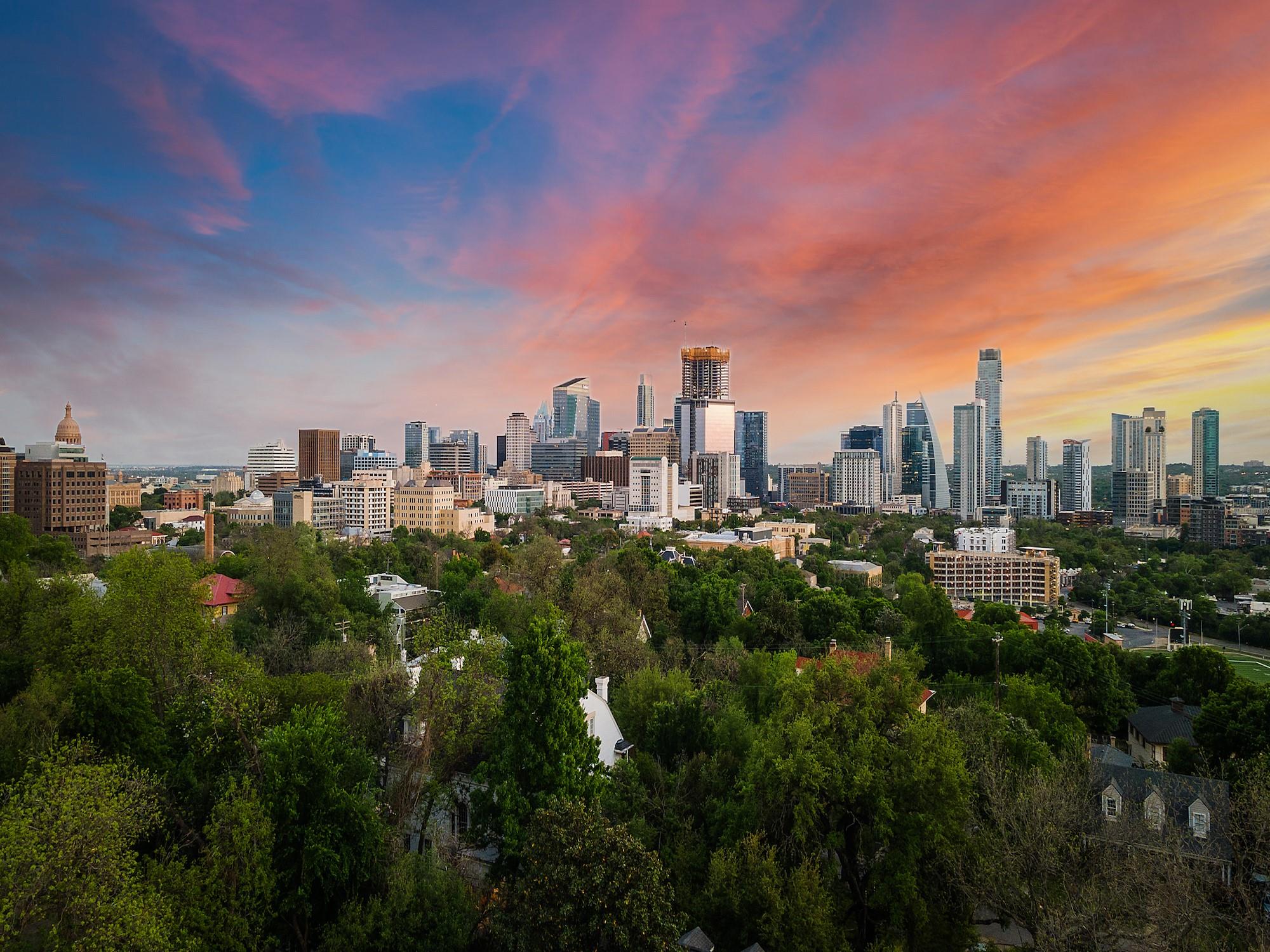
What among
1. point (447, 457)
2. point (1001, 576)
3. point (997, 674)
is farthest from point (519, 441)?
point (997, 674)

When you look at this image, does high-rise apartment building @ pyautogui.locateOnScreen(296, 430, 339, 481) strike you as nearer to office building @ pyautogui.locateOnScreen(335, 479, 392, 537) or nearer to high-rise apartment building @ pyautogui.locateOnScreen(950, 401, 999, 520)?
office building @ pyautogui.locateOnScreen(335, 479, 392, 537)

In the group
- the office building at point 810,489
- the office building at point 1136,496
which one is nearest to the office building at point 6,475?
the office building at point 810,489

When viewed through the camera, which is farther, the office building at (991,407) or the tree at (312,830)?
the office building at (991,407)

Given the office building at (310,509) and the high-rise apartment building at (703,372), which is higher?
the high-rise apartment building at (703,372)

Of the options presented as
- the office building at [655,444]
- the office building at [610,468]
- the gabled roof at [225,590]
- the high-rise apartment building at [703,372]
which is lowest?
the gabled roof at [225,590]

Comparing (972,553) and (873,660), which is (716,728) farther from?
(972,553)

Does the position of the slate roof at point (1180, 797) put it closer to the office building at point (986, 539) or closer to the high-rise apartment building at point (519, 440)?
the office building at point (986, 539)

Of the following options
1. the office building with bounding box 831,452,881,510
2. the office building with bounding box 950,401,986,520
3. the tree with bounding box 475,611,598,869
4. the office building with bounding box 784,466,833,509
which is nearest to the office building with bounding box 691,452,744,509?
the office building with bounding box 784,466,833,509
